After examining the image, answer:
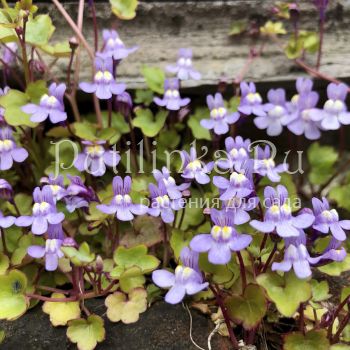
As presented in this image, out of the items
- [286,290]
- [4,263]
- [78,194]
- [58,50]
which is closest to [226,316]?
[286,290]

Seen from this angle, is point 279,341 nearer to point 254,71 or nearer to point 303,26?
point 254,71

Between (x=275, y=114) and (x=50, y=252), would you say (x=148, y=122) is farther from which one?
(x=50, y=252)

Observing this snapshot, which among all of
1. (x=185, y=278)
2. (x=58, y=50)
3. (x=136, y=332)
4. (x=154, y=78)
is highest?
(x=58, y=50)

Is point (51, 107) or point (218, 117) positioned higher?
point (51, 107)

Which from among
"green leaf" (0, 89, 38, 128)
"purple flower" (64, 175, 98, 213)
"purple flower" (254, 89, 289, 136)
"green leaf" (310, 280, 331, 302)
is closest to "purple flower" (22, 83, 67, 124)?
"green leaf" (0, 89, 38, 128)

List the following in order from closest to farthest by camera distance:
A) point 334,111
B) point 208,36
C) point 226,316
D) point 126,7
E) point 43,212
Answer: point 226,316 < point 43,212 < point 334,111 < point 126,7 < point 208,36

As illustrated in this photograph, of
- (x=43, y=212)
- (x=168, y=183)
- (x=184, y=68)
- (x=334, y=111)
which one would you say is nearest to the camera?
(x=43, y=212)

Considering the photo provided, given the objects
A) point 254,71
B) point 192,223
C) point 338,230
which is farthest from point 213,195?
point 254,71

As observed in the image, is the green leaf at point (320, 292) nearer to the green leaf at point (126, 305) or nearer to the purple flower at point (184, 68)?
the green leaf at point (126, 305)
